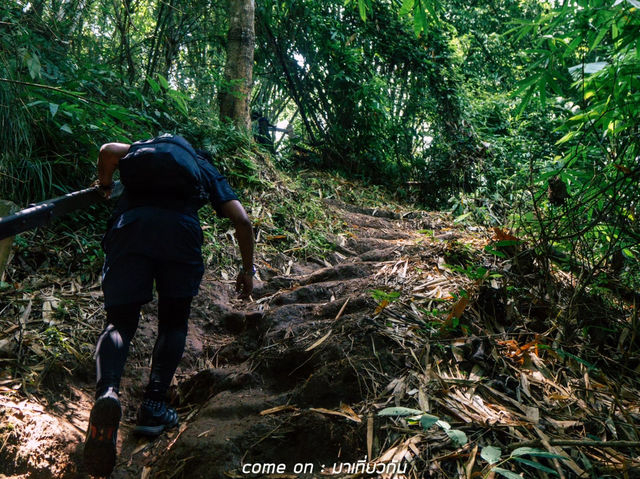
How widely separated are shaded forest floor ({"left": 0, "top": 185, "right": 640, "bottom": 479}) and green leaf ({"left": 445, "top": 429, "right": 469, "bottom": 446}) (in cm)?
2

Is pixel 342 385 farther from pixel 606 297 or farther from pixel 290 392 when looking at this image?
pixel 606 297

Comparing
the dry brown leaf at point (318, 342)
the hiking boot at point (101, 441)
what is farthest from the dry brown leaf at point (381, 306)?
the hiking boot at point (101, 441)

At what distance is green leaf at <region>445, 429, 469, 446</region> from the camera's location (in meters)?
1.33

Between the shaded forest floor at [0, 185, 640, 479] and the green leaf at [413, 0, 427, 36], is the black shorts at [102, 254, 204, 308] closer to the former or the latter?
the shaded forest floor at [0, 185, 640, 479]

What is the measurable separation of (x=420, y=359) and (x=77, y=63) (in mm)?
4073

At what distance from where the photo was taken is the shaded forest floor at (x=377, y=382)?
142cm

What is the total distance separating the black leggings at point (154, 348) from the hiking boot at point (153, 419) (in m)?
0.04

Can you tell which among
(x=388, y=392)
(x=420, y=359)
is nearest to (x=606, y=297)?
(x=420, y=359)

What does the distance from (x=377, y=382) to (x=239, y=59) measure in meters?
4.89

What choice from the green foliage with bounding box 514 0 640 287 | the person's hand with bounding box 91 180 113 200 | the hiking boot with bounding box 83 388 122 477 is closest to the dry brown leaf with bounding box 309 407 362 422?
the hiking boot with bounding box 83 388 122 477

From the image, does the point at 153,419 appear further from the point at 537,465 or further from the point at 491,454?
the point at 537,465

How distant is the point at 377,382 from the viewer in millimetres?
1731

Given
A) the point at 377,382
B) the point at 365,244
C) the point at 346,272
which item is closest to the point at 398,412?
the point at 377,382

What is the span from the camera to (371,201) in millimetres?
6891
